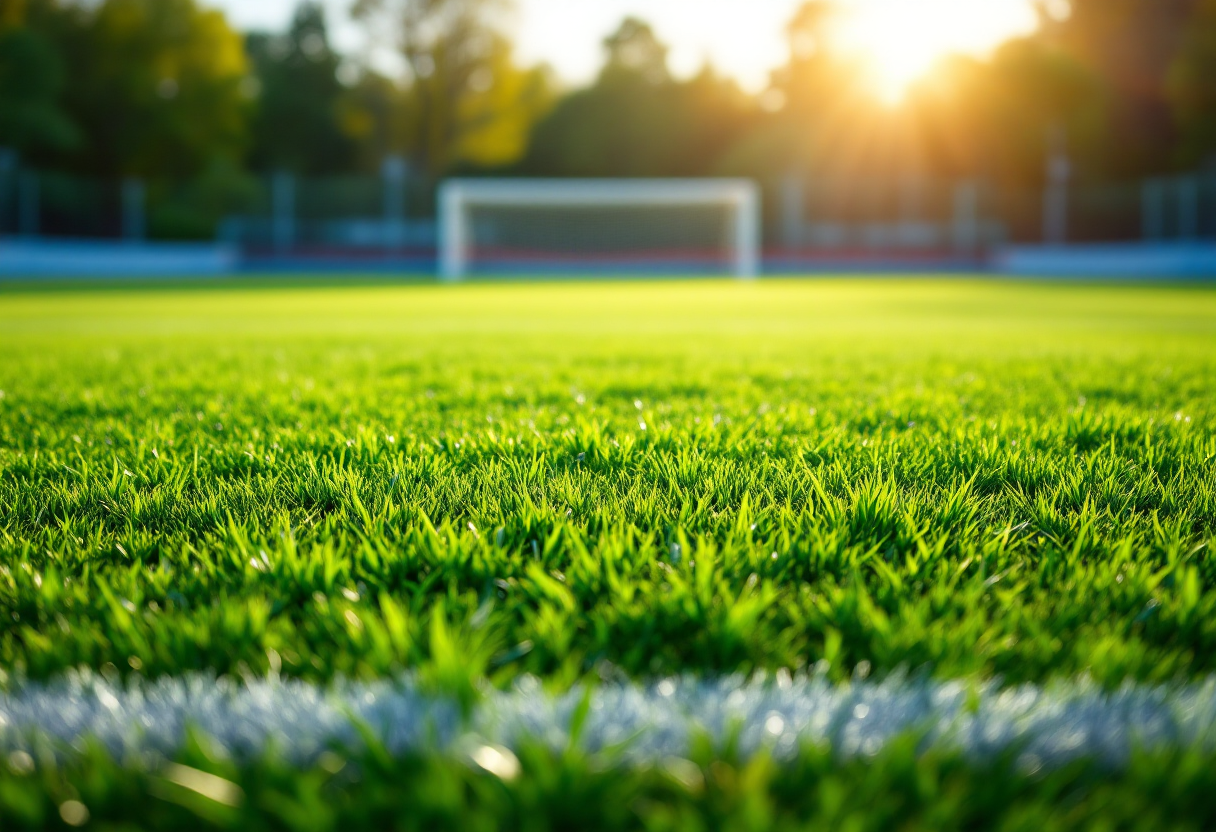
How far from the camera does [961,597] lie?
1.46 m

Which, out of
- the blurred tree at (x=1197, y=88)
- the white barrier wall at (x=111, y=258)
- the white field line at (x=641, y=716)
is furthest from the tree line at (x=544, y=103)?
the white field line at (x=641, y=716)

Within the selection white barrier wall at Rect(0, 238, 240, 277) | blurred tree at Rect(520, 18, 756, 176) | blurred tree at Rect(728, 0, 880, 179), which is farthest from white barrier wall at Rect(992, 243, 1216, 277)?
white barrier wall at Rect(0, 238, 240, 277)

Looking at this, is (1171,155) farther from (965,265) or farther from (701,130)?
(701,130)

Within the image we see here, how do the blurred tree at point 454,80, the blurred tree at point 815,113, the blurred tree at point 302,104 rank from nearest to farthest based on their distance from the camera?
the blurred tree at point 815,113 < the blurred tree at point 454,80 < the blurred tree at point 302,104

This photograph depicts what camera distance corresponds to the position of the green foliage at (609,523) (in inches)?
51.7

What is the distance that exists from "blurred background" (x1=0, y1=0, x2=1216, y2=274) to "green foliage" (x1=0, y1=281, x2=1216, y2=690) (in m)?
31.6

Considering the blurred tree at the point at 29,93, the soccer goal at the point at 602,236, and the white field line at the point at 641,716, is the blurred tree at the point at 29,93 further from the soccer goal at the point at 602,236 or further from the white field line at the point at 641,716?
the white field line at the point at 641,716

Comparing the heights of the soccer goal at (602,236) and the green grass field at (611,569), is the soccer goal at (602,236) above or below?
above

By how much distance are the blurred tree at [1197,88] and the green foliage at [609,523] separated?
40.1 m

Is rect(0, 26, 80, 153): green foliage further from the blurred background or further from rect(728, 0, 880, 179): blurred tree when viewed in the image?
rect(728, 0, 880, 179): blurred tree

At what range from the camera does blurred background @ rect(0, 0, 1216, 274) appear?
1373 inches

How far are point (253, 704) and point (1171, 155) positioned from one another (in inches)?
1942

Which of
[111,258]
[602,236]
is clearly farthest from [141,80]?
[602,236]

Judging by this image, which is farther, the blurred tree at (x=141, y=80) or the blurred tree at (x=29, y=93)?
the blurred tree at (x=141, y=80)
